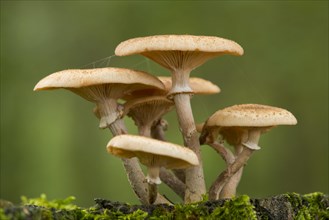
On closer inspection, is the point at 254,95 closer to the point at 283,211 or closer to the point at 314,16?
the point at 314,16

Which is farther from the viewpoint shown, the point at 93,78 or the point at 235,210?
the point at 93,78

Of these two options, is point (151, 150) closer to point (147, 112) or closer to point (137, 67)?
point (147, 112)

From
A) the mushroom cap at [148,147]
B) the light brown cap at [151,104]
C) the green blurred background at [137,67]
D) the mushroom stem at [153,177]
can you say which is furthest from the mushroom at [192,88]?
the green blurred background at [137,67]

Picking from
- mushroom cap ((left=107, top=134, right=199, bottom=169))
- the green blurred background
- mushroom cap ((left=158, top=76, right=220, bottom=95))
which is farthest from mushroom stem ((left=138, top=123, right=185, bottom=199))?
the green blurred background

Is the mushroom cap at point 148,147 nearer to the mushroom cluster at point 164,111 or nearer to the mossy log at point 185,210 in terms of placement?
the mushroom cluster at point 164,111

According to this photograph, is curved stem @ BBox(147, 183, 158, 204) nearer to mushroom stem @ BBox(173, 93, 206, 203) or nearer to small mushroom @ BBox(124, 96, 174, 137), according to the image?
mushroom stem @ BBox(173, 93, 206, 203)

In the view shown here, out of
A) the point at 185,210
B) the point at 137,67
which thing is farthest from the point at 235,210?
the point at 137,67
